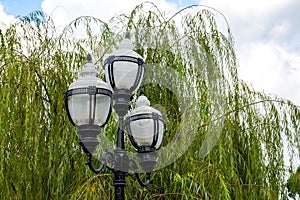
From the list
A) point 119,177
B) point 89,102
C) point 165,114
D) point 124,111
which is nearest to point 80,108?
point 89,102

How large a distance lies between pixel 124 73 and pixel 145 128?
0.30 meters

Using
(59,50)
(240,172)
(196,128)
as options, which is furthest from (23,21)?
(240,172)

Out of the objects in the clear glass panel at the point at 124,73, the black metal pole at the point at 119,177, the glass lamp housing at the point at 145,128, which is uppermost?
the clear glass panel at the point at 124,73

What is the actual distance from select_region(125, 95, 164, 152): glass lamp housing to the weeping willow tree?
0.79 meters

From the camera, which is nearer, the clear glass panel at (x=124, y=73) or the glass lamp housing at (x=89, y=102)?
the glass lamp housing at (x=89, y=102)

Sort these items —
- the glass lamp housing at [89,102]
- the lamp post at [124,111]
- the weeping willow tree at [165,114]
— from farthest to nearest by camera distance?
the weeping willow tree at [165,114]
the lamp post at [124,111]
the glass lamp housing at [89,102]

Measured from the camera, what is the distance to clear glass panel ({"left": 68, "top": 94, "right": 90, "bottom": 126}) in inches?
101

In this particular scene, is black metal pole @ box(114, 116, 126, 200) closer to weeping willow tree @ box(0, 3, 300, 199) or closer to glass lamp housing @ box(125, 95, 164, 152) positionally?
glass lamp housing @ box(125, 95, 164, 152)

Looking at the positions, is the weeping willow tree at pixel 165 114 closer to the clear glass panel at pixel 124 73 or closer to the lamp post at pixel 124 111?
the lamp post at pixel 124 111

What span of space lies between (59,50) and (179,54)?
37.8 inches

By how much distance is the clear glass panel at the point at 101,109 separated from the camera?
2.56 meters

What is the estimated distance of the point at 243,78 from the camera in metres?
4.61

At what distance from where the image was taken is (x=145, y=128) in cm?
271

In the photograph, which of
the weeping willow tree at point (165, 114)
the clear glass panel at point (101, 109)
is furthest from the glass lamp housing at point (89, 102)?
the weeping willow tree at point (165, 114)
